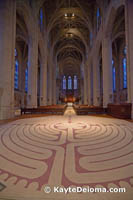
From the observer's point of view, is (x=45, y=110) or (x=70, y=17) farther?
(x=70, y=17)

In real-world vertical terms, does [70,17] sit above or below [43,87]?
above

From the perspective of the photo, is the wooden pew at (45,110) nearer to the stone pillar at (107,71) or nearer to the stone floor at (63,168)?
the stone pillar at (107,71)

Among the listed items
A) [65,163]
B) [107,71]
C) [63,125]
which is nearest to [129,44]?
[107,71]

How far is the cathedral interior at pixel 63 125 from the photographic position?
1291 millimetres

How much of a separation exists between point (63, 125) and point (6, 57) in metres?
5.84

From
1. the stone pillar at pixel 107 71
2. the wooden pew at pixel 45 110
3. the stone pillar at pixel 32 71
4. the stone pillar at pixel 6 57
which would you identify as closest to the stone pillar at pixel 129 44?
the stone pillar at pixel 107 71

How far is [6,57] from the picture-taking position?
20.6 ft

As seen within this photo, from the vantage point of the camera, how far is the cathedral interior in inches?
50.8

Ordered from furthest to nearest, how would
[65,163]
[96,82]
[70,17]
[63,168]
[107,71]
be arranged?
[70,17]
[96,82]
[107,71]
[65,163]
[63,168]

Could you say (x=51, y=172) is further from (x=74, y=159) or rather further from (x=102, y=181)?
(x=102, y=181)

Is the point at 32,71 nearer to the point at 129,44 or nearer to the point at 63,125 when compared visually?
the point at 63,125

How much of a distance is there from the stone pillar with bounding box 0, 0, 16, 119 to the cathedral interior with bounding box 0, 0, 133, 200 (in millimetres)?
55

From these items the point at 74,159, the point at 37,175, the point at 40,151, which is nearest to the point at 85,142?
the point at 74,159

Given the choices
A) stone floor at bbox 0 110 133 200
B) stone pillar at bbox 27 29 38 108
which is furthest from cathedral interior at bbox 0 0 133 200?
stone pillar at bbox 27 29 38 108
